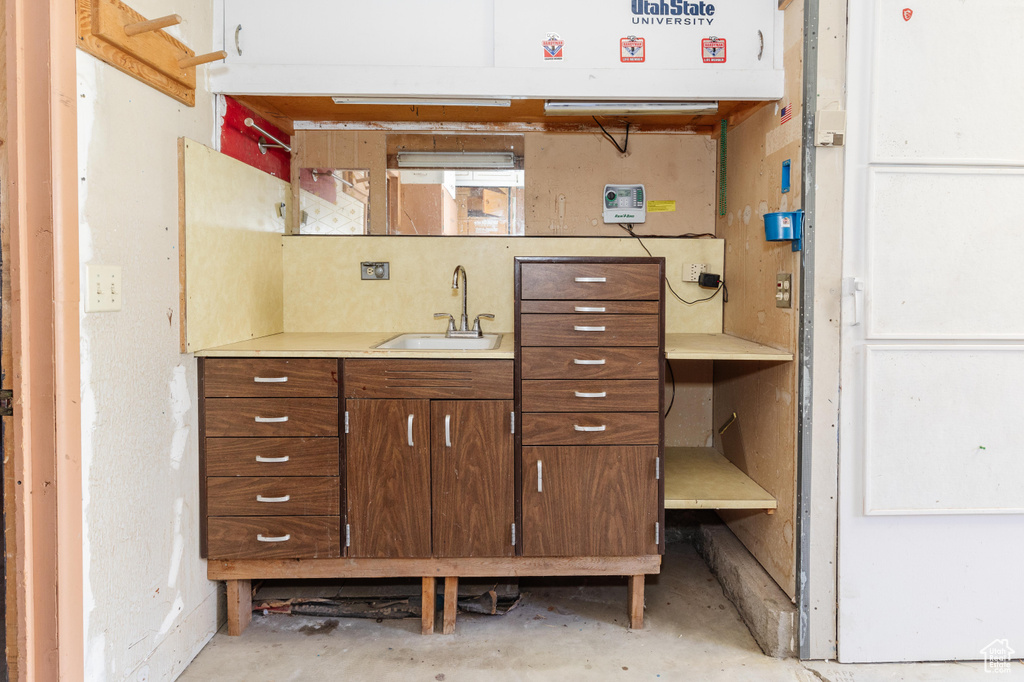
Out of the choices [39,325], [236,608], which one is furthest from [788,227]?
[236,608]

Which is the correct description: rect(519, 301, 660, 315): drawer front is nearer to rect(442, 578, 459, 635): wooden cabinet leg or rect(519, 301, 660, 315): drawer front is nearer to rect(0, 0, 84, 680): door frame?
rect(442, 578, 459, 635): wooden cabinet leg

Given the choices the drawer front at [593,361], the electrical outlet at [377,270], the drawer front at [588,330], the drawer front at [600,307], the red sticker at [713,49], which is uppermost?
the red sticker at [713,49]

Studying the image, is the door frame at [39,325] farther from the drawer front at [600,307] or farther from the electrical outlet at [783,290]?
the electrical outlet at [783,290]

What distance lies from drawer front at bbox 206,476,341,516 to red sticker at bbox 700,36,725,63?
77.2 inches

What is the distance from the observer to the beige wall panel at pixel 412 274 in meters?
2.62

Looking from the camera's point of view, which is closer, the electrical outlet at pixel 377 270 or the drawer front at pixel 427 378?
the drawer front at pixel 427 378

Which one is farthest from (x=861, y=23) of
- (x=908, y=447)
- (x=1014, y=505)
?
(x=1014, y=505)

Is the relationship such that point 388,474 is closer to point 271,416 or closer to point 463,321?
point 271,416

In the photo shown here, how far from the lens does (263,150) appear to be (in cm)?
243

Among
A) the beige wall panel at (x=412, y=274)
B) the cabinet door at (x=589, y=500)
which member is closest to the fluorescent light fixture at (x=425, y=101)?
the beige wall panel at (x=412, y=274)

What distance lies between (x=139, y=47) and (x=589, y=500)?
1.90 meters

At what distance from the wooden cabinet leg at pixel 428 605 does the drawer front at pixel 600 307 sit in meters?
1.00

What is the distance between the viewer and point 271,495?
1978 mm

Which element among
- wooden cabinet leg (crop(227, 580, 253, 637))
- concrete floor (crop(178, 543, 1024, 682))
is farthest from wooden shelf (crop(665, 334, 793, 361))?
wooden cabinet leg (crop(227, 580, 253, 637))
